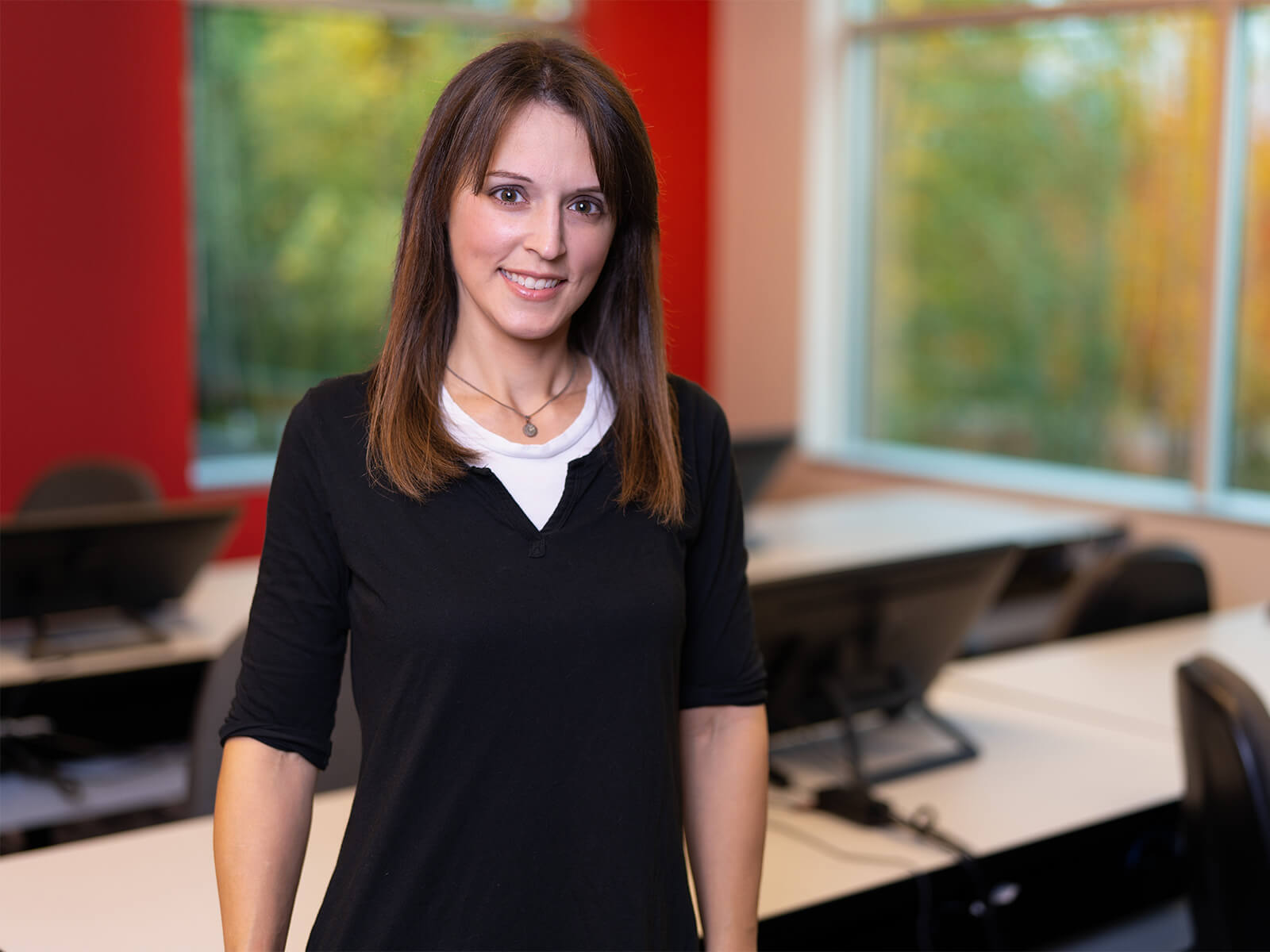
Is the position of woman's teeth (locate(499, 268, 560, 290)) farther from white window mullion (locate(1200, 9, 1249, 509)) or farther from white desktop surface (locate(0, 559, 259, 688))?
white window mullion (locate(1200, 9, 1249, 509))

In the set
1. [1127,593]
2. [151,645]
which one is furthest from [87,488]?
[1127,593]

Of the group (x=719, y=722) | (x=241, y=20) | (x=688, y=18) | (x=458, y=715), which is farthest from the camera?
(x=688, y=18)

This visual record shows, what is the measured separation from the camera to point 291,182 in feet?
18.6

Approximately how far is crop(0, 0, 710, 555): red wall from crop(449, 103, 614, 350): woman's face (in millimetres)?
3306

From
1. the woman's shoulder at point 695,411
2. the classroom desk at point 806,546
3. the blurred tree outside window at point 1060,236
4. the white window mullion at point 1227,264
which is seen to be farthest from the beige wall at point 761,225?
the woman's shoulder at point 695,411

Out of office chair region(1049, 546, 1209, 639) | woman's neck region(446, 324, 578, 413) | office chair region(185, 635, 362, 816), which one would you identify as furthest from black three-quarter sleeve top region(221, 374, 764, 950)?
office chair region(1049, 546, 1209, 639)

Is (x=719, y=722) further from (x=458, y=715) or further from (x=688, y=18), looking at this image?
(x=688, y=18)

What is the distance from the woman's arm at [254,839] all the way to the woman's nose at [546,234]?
1.65 feet

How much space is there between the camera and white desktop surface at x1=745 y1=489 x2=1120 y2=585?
161 inches

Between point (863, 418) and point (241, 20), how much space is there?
3.18 m

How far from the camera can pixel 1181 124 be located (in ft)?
16.2

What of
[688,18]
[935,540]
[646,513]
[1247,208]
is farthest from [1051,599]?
[646,513]

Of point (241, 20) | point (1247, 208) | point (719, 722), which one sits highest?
point (241, 20)

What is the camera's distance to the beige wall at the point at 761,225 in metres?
6.15
